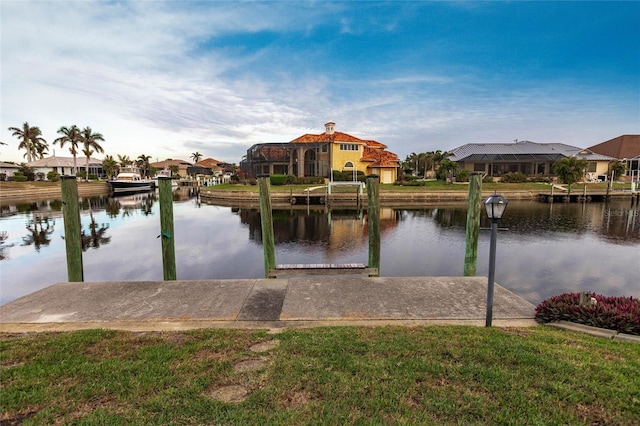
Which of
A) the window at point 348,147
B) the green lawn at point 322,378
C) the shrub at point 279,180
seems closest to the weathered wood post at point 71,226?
the green lawn at point 322,378

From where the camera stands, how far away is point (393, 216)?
26.9 m

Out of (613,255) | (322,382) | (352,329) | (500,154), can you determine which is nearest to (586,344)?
(352,329)

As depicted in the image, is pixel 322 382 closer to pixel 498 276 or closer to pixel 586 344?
pixel 586 344

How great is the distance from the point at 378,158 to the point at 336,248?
113 feet

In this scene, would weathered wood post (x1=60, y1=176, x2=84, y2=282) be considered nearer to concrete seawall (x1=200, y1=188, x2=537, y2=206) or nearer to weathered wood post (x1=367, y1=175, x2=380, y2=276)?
weathered wood post (x1=367, y1=175, x2=380, y2=276)

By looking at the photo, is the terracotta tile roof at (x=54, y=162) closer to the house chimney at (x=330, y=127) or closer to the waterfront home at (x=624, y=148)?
the house chimney at (x=330, y=127)

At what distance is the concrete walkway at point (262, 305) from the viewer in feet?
17.1

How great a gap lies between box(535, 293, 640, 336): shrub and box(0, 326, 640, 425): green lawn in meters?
0.54

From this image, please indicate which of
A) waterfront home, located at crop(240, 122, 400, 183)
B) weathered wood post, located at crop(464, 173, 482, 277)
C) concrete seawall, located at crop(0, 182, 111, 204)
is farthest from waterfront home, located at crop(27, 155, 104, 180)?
weathered wood post, located at crop(464, 173, 482, 277)

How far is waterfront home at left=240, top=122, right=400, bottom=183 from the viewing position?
45.8m

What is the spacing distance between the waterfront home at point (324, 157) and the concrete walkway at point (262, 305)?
37.5 metres

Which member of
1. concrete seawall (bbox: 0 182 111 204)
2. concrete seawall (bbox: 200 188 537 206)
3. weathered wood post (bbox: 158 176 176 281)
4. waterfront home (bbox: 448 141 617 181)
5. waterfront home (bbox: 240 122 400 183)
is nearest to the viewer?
weathered wood post (bbox: 158 176 176 281)

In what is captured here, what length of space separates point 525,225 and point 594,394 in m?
21.5

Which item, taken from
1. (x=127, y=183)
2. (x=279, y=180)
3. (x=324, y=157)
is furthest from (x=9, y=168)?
(x=324, y=157)
